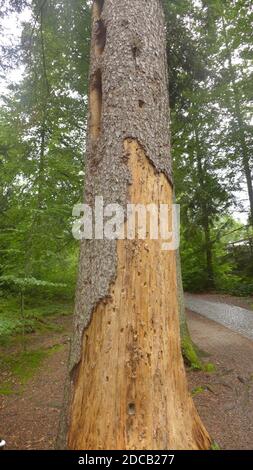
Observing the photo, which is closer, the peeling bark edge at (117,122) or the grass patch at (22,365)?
the peeling bark edge at (117,122)

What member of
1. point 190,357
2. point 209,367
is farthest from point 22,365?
point 209,367

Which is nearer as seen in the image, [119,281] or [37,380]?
[119,281]

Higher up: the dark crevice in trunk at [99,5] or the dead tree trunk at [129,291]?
the dark crevice in trunk at [99,5]

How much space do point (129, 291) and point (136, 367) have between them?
55 cm

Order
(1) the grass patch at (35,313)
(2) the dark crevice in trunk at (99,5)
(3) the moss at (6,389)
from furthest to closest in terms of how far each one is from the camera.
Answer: (1) the grass patch at (35,313), (3) the moss at (6,389), (2) the dark crevice in trunk at (99,5)

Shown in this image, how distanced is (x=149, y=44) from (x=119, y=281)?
2.25 m

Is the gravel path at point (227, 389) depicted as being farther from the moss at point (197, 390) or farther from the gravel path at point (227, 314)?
the gravel path at point (227, 314)

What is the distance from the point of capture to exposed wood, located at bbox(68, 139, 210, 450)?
2410mm

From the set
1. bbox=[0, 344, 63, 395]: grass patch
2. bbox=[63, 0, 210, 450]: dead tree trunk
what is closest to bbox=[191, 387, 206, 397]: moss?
bbox=[63, 0, 210, 450]: dead tree trunk

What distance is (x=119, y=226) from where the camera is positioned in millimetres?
2715

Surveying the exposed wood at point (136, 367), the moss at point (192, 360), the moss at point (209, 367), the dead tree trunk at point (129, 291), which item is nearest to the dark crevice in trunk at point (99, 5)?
the dead tree trunk at point (129, 291)

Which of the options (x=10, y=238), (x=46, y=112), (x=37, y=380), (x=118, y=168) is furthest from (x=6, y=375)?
(x=46, y=112)

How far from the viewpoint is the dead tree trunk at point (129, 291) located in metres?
2.44
